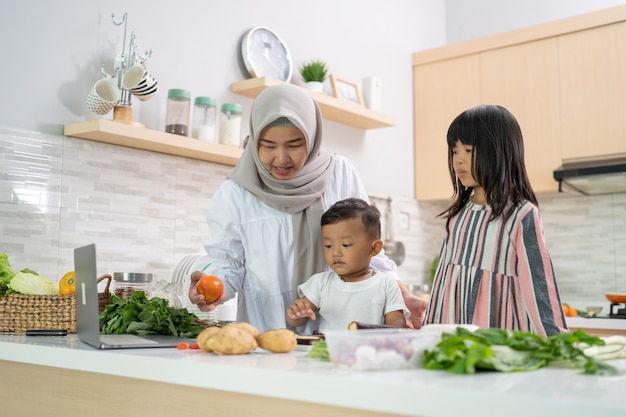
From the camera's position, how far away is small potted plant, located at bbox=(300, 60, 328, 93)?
374 cm

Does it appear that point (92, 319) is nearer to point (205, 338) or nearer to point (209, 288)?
point (205, 338)

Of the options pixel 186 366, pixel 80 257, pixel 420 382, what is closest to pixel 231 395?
pixel 186 366

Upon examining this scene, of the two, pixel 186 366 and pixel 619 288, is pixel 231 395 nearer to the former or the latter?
pixel 186 366

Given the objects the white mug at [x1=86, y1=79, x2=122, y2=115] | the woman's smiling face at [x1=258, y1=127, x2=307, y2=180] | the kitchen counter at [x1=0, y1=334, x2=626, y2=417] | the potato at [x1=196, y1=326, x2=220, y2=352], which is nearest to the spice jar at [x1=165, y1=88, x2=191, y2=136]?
the white mug at [x1=86, y1=79, x2=122, y2=115]

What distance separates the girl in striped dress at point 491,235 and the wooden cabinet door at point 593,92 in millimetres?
2372

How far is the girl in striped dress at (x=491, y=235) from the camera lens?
1.77 metres

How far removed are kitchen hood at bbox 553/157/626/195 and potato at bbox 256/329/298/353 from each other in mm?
2987

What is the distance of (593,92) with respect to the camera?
13.4 feet

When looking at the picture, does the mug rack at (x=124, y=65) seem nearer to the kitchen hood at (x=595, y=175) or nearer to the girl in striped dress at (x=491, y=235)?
the girl in striped dress at (x=491, y=235)

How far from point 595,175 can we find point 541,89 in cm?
73

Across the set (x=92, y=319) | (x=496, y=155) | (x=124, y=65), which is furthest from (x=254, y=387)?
(x=124, y=65)

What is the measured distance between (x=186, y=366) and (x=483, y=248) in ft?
3.37

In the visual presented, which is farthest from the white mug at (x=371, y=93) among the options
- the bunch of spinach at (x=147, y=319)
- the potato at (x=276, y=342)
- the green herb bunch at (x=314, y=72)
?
the potato at (x=276, y=342)

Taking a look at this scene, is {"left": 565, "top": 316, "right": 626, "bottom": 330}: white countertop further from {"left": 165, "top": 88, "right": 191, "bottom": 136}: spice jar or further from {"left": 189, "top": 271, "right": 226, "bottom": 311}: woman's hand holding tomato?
{"left": 189, "top": 271, "right": 226, "bottom": 311}: woman's hand holding tomato
